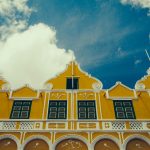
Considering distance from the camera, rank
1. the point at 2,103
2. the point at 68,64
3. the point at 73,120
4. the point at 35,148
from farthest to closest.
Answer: the point at 68,64
the point at 2,103
the point at 73,120
the point at 35,148

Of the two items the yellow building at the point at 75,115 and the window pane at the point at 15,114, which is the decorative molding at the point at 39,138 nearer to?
the yellow building at the point at 75,115

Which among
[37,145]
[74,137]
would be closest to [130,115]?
[74,137]

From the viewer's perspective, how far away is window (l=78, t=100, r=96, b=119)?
19.2 m

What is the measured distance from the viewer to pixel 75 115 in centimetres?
1914

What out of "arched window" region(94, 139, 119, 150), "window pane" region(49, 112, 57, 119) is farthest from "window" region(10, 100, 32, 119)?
"arched window" region(94, 139, 119, 150)

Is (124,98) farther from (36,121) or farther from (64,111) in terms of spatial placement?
(36,121)

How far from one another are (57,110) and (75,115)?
4.63 ft

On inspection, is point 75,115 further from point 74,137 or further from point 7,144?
point 7,144

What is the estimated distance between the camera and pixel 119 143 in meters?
17.6

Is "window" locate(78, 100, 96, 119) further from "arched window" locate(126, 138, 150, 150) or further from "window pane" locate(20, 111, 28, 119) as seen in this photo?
"window pane" locate(20, 111, 28, 119)

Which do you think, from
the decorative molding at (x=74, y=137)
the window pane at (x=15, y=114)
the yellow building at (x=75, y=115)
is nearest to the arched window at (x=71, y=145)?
the yellow building at (x=75, y=115)

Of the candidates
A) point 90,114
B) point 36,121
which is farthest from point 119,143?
point 36,121

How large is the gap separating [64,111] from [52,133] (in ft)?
6.79

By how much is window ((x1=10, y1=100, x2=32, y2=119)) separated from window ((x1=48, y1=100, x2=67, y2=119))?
1.57m
